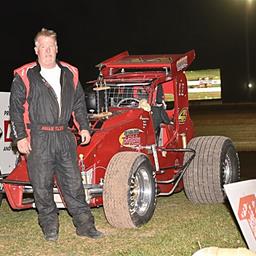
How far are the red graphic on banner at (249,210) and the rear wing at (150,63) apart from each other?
3.46m

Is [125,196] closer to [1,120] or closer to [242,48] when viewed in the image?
[1,120]

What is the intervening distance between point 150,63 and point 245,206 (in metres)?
3.92

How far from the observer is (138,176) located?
23.5ft

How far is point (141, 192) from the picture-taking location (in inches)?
285

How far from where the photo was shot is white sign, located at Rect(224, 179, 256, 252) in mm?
5199

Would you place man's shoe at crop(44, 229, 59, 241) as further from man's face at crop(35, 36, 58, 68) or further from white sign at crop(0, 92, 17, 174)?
white sign at crop(0, 92, 17, 174)

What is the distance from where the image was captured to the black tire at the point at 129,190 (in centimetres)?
666

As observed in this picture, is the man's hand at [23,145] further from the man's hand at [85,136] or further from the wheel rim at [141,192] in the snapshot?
the wheel rim at [141,192]

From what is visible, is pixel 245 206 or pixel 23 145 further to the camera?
pixel 23 145

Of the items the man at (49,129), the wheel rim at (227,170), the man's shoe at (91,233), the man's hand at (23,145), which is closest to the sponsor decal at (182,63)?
the wheel rim at (227,170)

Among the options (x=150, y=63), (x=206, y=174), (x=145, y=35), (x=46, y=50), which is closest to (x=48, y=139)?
(x=46, y=50)

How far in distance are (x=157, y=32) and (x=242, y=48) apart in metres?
8.36

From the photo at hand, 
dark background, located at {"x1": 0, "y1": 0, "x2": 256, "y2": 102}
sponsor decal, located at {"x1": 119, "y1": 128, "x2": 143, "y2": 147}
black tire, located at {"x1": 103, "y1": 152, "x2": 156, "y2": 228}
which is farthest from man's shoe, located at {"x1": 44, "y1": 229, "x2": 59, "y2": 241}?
dark background, located at {"x1": 0, "y1": 0, "x2": 256, "y2": 102}

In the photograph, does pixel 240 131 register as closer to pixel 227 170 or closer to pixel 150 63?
pixel 227 170
